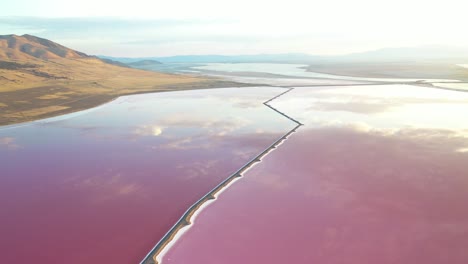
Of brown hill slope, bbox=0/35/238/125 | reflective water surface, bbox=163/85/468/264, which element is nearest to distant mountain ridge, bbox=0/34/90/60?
brown hill slope, bbox=0/35/238/125

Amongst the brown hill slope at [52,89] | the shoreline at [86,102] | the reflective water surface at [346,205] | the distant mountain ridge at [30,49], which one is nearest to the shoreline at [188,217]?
A: the reflective water surface at [346,205]

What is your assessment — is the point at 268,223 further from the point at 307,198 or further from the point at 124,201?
the point at 124,201

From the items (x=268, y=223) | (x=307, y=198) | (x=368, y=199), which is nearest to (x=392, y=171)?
(x=368, y=199)

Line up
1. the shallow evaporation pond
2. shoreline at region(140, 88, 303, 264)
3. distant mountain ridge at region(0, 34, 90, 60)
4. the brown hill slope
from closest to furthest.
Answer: shoreline at region(140, 88, 303, 264)
the shallow evaporation pond
the brown hill slope
distant mountain ridge at region(0, 34, 90, 60)

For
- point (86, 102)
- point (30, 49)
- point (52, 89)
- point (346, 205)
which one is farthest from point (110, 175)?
point (30, 49)

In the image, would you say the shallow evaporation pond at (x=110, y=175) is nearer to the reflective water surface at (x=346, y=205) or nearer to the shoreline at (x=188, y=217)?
the shoreline at (x=188, y=217)

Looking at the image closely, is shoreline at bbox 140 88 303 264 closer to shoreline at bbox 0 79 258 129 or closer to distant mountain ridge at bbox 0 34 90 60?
shoreline at bbox 0 79 258 129
